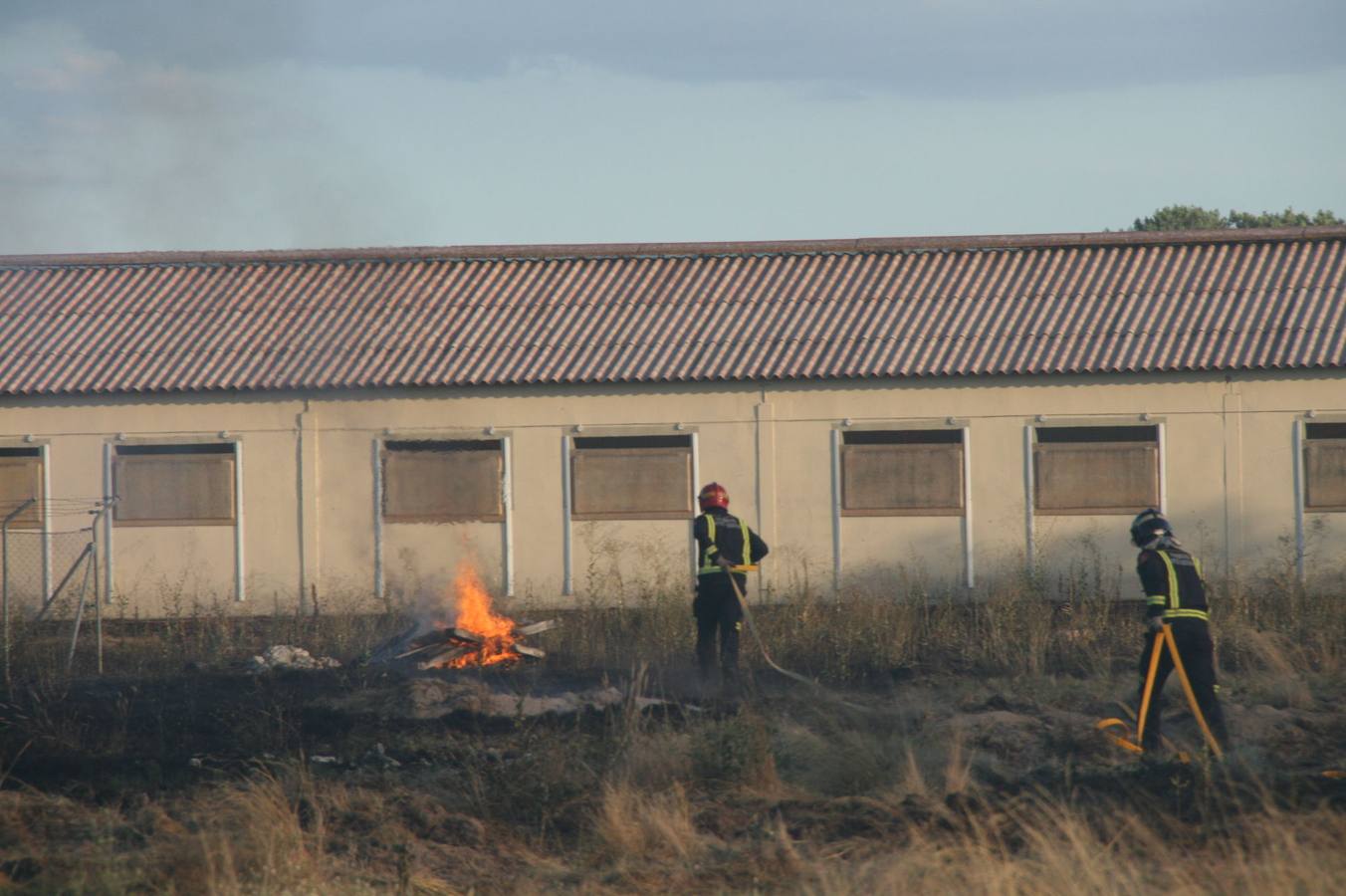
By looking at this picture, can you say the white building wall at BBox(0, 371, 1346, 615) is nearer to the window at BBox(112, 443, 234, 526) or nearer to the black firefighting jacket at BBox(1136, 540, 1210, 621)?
the window at BBox(112, 443, 234, 526)

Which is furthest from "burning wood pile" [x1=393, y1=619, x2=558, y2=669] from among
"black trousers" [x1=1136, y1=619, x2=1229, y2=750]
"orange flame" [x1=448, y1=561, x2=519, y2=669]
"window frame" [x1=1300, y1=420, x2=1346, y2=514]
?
"window frame" [x1=1300, y1=420, x2=1346, y2=514]

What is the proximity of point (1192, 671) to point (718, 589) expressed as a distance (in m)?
4.53

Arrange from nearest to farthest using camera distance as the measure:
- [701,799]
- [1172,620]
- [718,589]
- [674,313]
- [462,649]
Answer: [701,799] < [1172,620] < [718,589] < [462,649] < [674,313]

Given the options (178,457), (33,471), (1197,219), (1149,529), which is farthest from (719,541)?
(1197,219)

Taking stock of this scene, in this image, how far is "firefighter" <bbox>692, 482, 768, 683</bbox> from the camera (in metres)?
13.7

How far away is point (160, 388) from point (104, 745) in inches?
333

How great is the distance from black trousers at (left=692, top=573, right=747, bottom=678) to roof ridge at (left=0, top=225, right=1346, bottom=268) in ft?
29.8

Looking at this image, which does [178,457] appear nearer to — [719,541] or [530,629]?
[530,629]

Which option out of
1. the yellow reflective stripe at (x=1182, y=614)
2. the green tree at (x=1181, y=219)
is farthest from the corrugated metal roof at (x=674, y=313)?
the green tree at (x=1181, y=219)

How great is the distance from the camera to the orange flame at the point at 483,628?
1537cm

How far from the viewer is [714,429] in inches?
746

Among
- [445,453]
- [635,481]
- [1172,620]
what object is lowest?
[1172,620]

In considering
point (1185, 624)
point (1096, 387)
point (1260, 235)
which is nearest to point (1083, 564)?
point (1096, 387)

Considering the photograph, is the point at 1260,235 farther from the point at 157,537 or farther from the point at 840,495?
the point at 157,537
